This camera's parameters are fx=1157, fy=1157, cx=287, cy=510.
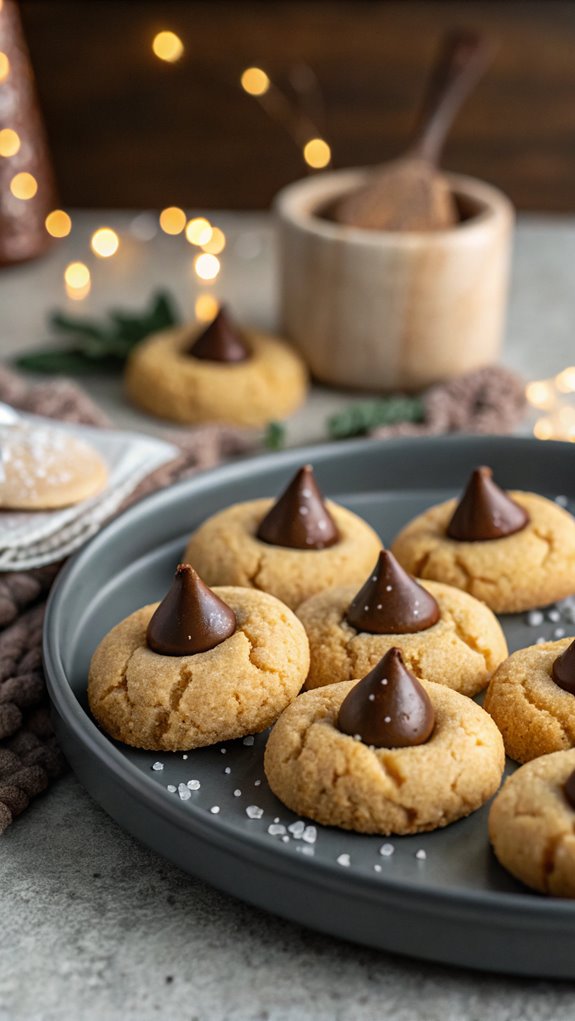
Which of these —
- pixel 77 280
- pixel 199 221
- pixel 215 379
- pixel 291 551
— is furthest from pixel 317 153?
pixel 291 551

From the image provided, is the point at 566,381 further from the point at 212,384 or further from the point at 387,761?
the point at 387,761

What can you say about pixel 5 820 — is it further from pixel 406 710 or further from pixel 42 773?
pixel 406 710

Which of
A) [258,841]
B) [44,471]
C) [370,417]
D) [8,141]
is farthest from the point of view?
[8,141]

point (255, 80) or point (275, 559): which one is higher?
point (255, 80)

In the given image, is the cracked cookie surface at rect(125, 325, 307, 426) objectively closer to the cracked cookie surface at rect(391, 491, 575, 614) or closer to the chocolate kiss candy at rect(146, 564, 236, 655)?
the cracked cookie surface at rect(391, 491, 575, 614)

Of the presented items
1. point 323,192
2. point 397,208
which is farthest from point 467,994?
point 323,192

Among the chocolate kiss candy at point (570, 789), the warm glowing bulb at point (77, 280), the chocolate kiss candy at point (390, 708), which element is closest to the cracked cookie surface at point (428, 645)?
the chocolate kiss candy at point (390, 708)

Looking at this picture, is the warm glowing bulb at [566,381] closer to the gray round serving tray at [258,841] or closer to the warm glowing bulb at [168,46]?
the gray round serving tray at [258,841]
